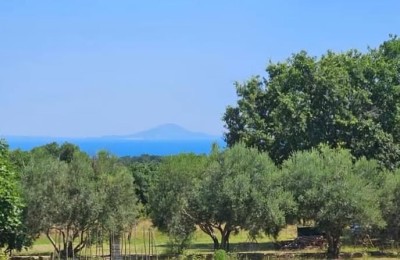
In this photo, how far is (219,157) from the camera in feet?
125

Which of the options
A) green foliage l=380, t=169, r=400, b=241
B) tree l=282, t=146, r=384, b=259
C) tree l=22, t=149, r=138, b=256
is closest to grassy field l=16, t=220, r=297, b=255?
tree l=22, t=149, r=138, b=256

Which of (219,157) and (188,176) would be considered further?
(188,176)

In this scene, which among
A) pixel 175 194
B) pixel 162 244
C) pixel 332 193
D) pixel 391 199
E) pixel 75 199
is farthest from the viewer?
pixel 162 244

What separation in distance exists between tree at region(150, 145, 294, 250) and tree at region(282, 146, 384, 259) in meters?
1.22

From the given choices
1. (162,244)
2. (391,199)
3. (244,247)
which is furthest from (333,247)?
(162,244)

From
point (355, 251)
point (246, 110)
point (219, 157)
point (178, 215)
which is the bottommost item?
point (355, 251)

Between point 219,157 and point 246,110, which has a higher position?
point 246,110

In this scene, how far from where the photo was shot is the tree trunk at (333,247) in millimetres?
38656

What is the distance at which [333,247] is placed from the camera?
39062mm

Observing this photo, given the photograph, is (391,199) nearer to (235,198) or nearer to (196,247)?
(235,198)

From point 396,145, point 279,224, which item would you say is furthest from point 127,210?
point 396,145

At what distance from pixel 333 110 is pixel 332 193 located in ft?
35.7

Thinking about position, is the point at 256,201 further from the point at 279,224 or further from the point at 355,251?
the point at 355,251

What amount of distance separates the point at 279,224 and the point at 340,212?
339cm
